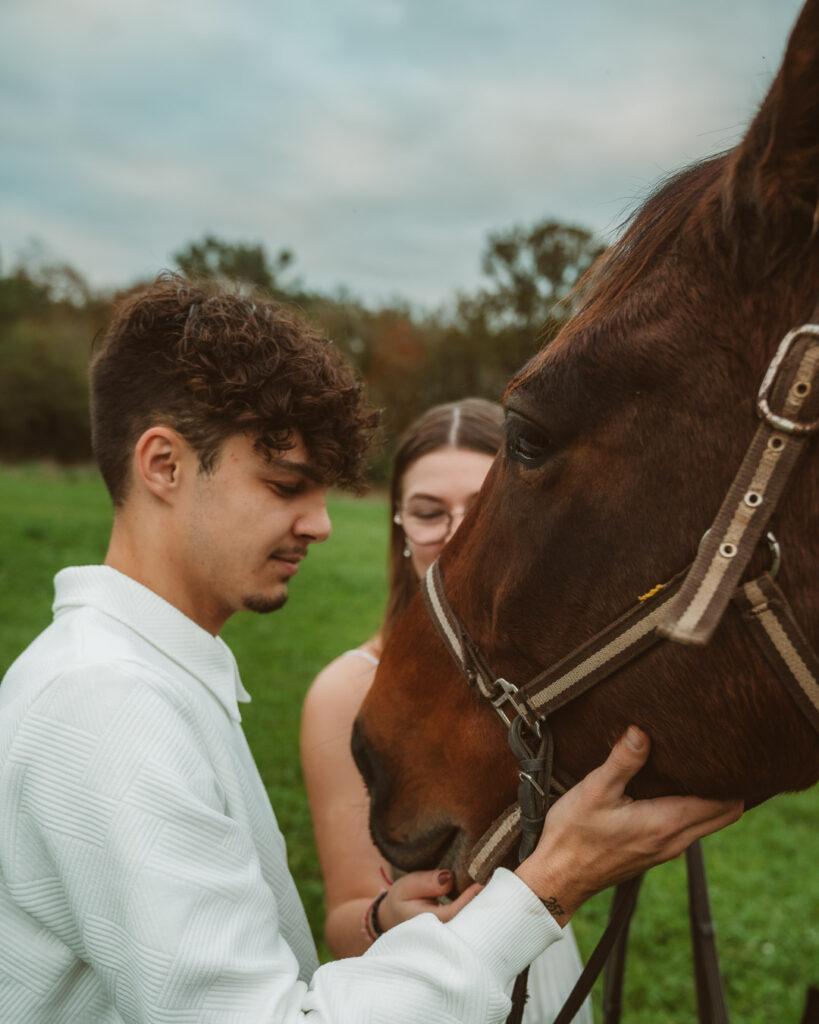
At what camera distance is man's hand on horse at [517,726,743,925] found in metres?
1.45

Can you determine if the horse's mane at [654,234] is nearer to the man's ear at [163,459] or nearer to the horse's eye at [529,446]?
the horse's eye at [529,446]

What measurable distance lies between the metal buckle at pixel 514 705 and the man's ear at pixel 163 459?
0.94m

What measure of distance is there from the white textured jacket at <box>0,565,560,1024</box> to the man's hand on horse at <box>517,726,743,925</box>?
6 centimetres

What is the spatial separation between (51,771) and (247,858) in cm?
39

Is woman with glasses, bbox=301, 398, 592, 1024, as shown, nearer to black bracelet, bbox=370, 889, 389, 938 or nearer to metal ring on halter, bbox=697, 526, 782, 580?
black bracelet, bbox=370, 889, 389, 938

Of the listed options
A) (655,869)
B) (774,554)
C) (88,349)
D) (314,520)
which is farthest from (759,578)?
(88,349)

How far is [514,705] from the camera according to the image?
1.57m

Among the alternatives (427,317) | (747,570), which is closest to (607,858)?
(747,570)

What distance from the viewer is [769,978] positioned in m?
4.41

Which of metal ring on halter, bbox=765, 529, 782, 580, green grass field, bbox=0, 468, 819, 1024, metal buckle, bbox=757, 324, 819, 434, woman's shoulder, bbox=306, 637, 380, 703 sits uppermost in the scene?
metal buckle, bbox=757, 324, 819, 434

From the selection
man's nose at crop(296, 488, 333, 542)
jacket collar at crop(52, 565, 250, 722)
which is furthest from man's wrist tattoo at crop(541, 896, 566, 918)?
man's nose at crop(296, 488, 333, 542)

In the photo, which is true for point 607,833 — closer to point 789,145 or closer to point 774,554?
point 774,554

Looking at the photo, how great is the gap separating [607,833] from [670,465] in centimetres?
68

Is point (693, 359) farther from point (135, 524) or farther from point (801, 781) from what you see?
point (135, 524)
